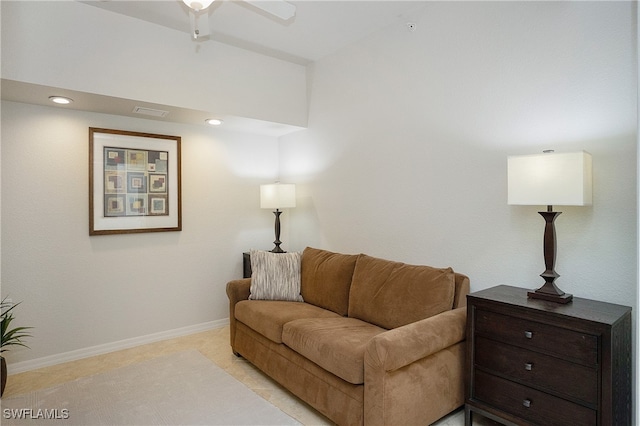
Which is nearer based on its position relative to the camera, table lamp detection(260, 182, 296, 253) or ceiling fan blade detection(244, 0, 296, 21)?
ceiling fan blade detection(244, 0, 296, 21)

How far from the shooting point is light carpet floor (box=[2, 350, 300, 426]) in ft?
7.30

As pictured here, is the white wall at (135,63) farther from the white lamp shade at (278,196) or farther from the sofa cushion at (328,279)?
the sofa cushion at (328,279)

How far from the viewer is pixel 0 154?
2.80 meters

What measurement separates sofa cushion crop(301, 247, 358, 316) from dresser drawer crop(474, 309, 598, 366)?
3.64 ft

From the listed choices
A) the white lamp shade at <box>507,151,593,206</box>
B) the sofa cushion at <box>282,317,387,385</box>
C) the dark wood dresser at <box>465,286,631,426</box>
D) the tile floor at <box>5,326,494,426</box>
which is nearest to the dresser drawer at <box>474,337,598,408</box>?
the dark wood dresser at <box>465,286,631,426</box>

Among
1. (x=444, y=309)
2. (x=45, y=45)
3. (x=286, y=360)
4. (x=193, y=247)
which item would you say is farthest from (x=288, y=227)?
(x=45, y=45)

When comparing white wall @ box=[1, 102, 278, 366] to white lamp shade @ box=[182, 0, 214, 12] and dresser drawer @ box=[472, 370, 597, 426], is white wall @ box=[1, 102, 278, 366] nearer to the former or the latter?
white lamp shade @ box=[182, 0, 214, 12]

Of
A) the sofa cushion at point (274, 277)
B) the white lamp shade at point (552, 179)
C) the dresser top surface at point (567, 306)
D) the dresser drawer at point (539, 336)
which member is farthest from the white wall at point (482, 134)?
the sofa cushion at point (274, 277)

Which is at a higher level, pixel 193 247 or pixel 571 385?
pixel 193 247

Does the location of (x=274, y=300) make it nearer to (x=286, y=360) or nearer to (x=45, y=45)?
(x=286, y=360)

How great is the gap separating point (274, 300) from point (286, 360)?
0.73m

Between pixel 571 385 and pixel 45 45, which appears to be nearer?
pixel 571 385

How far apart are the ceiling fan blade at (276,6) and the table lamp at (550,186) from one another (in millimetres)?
1549

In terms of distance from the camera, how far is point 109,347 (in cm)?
330
